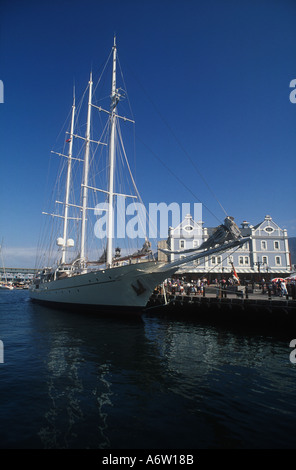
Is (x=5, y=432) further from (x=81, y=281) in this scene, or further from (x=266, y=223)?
(x=266, y=223)

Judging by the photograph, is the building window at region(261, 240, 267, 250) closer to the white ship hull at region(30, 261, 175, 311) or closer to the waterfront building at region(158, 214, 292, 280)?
the waterfront building at region(158, 214, 292, 280)

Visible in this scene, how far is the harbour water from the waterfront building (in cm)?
2957

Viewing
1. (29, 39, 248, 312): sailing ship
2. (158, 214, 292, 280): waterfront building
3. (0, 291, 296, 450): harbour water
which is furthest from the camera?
(158, 214, 292, 280): waterfront building

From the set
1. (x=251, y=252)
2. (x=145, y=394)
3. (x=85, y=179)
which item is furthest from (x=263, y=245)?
(x=145, y=394)

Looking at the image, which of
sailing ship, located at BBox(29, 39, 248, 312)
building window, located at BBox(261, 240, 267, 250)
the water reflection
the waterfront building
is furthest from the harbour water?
building window, located at BBox(261, 240, 267, 250)

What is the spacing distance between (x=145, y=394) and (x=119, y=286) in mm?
13325

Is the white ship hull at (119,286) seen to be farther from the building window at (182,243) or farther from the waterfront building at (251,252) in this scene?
the building window at (182,243)

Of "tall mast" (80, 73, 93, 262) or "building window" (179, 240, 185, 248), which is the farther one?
"building window" (179, 240, 185, 248)

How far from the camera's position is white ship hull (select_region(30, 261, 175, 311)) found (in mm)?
19969

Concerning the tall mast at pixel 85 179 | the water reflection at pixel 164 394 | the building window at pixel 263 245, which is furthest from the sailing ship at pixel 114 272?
the building window at pixel 263 245

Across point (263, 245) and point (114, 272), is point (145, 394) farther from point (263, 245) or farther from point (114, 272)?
point (263, 245)

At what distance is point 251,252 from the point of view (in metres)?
43.8

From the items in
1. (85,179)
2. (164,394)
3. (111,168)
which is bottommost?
(164,394)

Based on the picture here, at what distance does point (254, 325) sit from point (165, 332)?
23.4 feet
